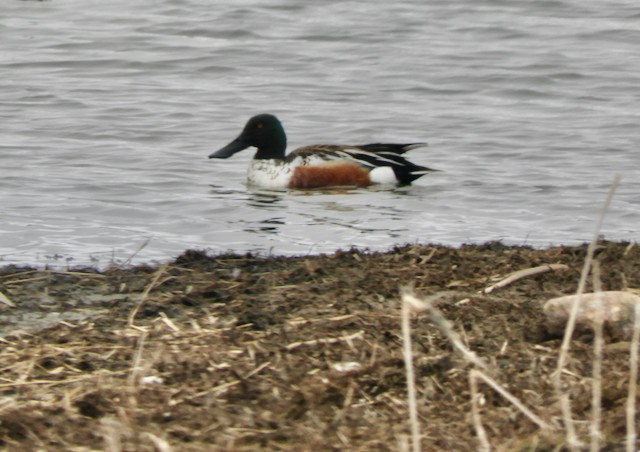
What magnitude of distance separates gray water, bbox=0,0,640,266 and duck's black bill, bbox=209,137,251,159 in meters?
0.12

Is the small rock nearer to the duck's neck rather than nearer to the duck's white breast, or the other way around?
the duck's white breast

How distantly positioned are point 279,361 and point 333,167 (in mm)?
7596

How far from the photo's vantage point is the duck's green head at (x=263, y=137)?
40.3ft

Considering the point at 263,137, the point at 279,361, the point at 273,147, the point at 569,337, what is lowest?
the point at 273,147

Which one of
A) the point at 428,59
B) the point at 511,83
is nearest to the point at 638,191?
the point at 511,83

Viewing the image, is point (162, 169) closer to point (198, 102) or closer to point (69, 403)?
point (198, 102)

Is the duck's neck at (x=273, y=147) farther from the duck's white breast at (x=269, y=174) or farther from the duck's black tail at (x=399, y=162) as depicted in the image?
the duck's black tail at (x=399, y=162)

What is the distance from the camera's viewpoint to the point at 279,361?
13.9ft

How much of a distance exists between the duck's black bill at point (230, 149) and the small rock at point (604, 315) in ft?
25.1

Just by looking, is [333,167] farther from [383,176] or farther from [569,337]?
[569,337]

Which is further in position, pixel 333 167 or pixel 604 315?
pixel 333 167

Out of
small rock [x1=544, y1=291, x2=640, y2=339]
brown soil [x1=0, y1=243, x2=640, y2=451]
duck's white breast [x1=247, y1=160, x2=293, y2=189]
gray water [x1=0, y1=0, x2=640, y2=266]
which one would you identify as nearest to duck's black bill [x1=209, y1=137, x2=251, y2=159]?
gray water [x1=0, y1=0, x2=640, y2=266]

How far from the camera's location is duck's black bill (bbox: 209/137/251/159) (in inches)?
471

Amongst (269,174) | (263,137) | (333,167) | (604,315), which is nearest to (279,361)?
(604,315)
